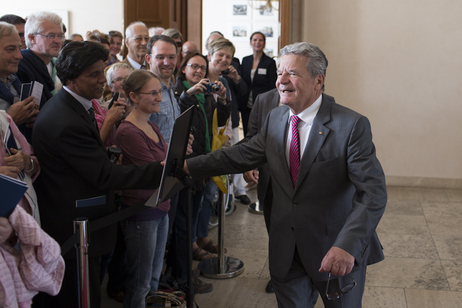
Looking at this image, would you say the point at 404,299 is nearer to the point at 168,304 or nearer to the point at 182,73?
the point at 168,304

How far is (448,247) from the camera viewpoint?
4.12 m

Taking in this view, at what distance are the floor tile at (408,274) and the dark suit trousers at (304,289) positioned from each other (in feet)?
4.82

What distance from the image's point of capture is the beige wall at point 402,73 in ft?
19.7

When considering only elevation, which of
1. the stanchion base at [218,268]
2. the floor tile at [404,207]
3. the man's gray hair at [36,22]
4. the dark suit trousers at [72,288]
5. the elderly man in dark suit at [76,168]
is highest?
the man's gray hair at [36,22]

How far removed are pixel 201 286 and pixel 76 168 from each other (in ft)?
5.35

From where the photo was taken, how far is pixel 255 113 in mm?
3203

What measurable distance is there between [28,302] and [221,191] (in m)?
2.10

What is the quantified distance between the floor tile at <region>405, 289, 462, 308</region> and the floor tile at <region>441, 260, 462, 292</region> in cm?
12

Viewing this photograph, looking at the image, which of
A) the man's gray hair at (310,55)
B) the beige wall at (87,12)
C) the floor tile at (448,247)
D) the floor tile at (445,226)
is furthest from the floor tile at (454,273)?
the beige wall at (87,12)

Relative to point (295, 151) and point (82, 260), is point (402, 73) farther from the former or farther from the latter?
point (82, 260)

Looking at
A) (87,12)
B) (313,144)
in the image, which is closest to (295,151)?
(313,144)

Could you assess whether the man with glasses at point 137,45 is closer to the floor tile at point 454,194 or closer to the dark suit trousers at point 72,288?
the dark suit trousers at point 72,288

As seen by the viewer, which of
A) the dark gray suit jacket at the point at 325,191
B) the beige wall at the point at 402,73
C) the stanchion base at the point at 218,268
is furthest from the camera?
the beige wall at the point at 402,73

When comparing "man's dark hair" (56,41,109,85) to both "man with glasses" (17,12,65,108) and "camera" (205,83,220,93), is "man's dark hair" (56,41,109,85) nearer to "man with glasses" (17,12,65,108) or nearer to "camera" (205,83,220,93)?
"man with glasses" (17,12,65,108)
